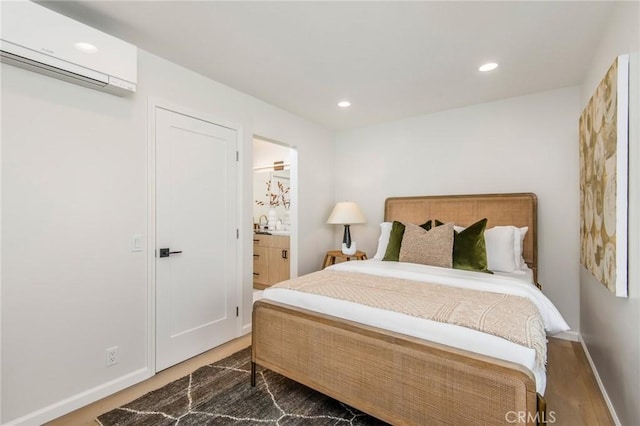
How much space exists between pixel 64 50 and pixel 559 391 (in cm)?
391

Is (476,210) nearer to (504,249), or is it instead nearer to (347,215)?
(504,249)

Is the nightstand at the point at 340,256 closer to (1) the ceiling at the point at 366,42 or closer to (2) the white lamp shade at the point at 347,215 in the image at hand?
(2) the white lamp shade at the point at 347,215

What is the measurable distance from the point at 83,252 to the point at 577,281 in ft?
13.9

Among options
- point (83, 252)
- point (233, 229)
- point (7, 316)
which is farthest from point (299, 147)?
point (7, 316)

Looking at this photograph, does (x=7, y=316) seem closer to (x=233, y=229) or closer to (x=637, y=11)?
(x=233, y=229)

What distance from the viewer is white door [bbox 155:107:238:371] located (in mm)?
2484

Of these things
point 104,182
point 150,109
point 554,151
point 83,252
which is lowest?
point 83,252

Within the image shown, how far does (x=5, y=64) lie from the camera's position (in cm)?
171

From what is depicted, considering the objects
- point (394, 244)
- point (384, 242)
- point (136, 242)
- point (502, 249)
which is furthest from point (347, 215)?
point (136, 242)

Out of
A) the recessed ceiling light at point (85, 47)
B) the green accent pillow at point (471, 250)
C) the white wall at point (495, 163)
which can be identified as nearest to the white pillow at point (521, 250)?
the white wall at point (495, 163)

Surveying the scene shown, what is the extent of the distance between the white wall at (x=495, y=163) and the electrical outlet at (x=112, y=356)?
308cm

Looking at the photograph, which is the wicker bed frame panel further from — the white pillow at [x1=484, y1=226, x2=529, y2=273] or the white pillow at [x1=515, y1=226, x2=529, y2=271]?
the white pillow at [x1=515, y1=226, x2=529, y2=271]

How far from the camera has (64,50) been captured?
5.83ft

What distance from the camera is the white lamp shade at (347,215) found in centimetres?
395
